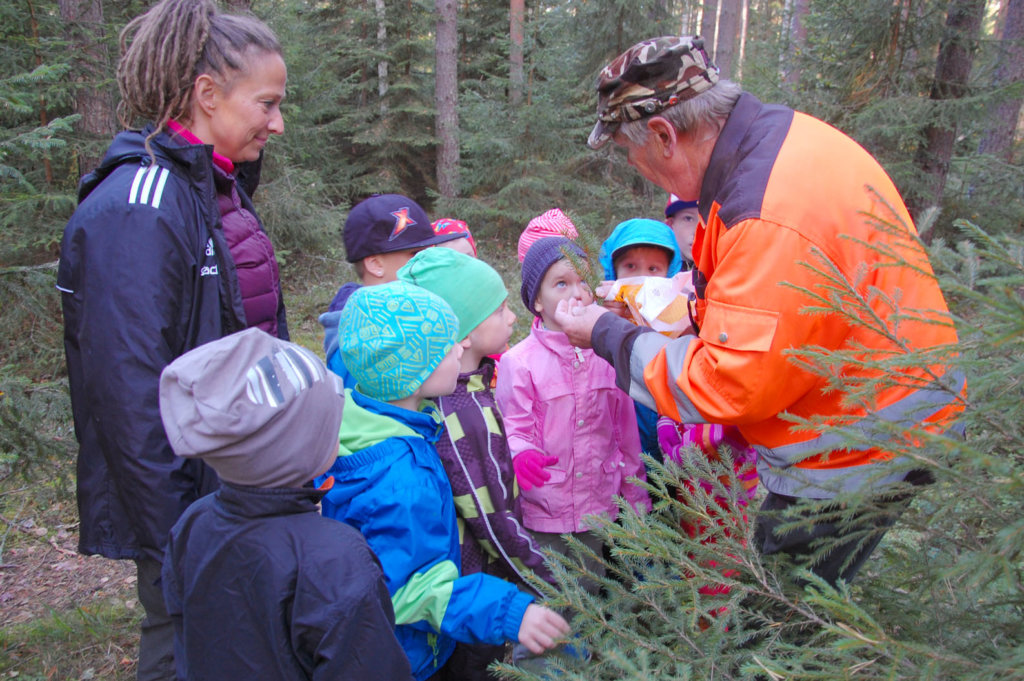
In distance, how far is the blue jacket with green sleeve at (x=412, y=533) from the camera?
1.94 metres

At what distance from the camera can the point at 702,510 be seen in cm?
187

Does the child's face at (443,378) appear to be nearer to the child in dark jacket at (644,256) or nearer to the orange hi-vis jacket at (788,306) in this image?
the orange hi-vis jacket at (788,306)

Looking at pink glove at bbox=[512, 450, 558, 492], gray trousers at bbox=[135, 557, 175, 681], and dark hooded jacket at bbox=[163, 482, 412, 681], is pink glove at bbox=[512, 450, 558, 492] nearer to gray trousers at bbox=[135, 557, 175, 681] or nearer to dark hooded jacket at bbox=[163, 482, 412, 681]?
dark hooded jacket at bbox=[163, 482, 412, 681]

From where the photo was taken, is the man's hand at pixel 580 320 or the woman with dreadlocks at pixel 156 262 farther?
the man's hand at pixel 580 320

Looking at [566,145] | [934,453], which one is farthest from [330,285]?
[934,453]

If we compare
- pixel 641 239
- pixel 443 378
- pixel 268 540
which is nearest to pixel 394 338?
pixel 443 378

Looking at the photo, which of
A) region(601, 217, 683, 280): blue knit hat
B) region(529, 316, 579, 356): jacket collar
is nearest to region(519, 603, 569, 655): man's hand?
region(529, 316, 579, 356): jacket collar

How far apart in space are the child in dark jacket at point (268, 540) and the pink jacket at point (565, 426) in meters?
1.38

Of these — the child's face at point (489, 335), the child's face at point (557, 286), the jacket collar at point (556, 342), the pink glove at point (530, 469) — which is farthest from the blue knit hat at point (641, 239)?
the pink glove at point (530, 469)

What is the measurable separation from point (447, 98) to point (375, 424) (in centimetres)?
1324

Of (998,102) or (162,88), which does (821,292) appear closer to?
(162,88)

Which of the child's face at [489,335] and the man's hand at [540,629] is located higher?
the child's face at [489,335]

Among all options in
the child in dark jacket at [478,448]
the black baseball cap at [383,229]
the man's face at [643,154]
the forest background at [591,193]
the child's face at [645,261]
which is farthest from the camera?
the black baseball cap at [383,229]

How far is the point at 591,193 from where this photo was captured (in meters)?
12.8
